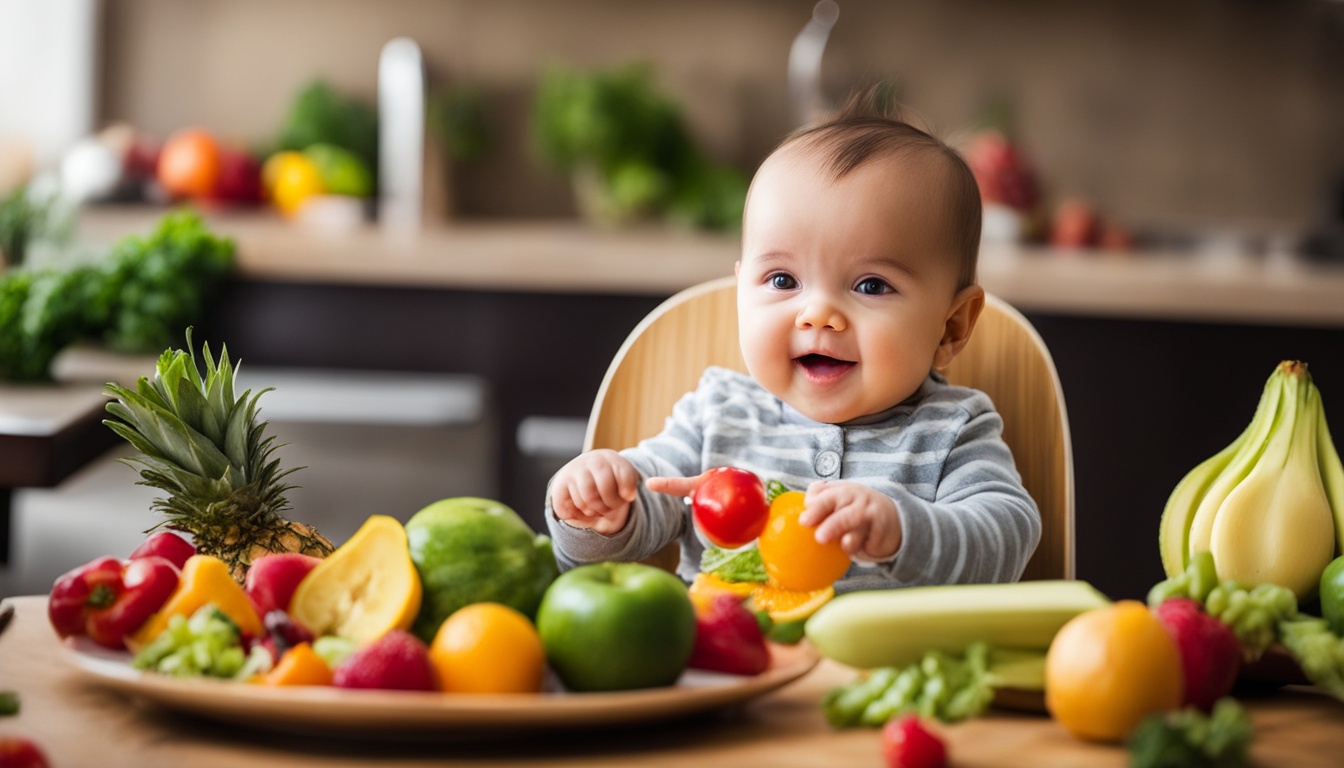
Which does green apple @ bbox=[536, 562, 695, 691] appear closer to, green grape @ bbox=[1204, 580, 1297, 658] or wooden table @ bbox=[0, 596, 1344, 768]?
wooden table @ bbox=[0, 596, 1344, 768]

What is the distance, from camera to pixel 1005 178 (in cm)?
349

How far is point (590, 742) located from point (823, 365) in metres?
0.60

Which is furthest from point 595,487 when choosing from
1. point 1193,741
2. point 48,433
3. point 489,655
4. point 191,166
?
point 191,166

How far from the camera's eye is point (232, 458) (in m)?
1.13

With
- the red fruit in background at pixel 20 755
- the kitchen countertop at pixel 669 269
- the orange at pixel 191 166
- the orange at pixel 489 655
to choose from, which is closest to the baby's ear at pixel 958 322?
the orange at pixel 489 655

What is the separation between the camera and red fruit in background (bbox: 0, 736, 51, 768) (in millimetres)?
729

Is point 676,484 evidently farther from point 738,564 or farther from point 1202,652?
point 1202,652

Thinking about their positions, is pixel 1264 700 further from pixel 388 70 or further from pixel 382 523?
pixel 388 70

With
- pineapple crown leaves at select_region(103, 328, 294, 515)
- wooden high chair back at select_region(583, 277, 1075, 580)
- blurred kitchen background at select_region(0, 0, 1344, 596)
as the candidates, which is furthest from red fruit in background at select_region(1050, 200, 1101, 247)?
pineapple crown leaves at select_region(103, 328, 294, 515)

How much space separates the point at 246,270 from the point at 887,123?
2048mm

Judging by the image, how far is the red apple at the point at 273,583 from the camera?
37.8 inches

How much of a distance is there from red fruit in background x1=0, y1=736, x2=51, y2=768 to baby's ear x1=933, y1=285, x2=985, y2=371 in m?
0.95

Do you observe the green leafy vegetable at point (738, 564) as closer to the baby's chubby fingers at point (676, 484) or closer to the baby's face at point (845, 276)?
the baby's chubby fingers at point (676, 484)

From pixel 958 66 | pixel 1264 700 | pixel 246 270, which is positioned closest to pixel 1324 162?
pixel 958 66
